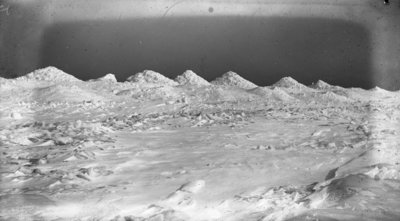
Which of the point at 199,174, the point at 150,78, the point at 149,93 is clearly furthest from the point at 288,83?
the point at 199,174

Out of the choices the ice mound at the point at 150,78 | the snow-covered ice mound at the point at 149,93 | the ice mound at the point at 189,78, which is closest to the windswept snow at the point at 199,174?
the snow-covered ice mound at the point at 149,93

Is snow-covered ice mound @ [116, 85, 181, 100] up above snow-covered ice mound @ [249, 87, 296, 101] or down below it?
above

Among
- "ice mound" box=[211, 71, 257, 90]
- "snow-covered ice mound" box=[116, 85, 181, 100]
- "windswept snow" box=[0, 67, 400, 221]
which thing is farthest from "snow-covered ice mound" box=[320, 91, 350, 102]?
"windswept snow" box=[0, 67, 400, 221]

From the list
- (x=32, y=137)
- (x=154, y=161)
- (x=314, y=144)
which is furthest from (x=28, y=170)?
(x=314, y=144)

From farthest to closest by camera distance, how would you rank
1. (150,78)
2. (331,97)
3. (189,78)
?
(189,78), (150,78), (331,97)

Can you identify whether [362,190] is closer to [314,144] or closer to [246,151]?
[246,151]

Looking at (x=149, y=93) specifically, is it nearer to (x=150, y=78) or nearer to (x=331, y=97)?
(x=331, y=97)

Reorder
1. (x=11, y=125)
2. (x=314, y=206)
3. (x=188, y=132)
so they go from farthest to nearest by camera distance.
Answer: (x=11, y=125) → (x=188, y=132) → (x=314, y=206)

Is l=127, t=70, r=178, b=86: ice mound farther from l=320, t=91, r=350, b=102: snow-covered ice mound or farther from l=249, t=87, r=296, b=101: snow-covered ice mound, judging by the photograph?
l=320, t=91, r=350, b=102: snow-covered ice mound

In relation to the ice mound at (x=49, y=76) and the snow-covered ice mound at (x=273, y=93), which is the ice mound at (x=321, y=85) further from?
the ice mound at (x=49, y=76)
